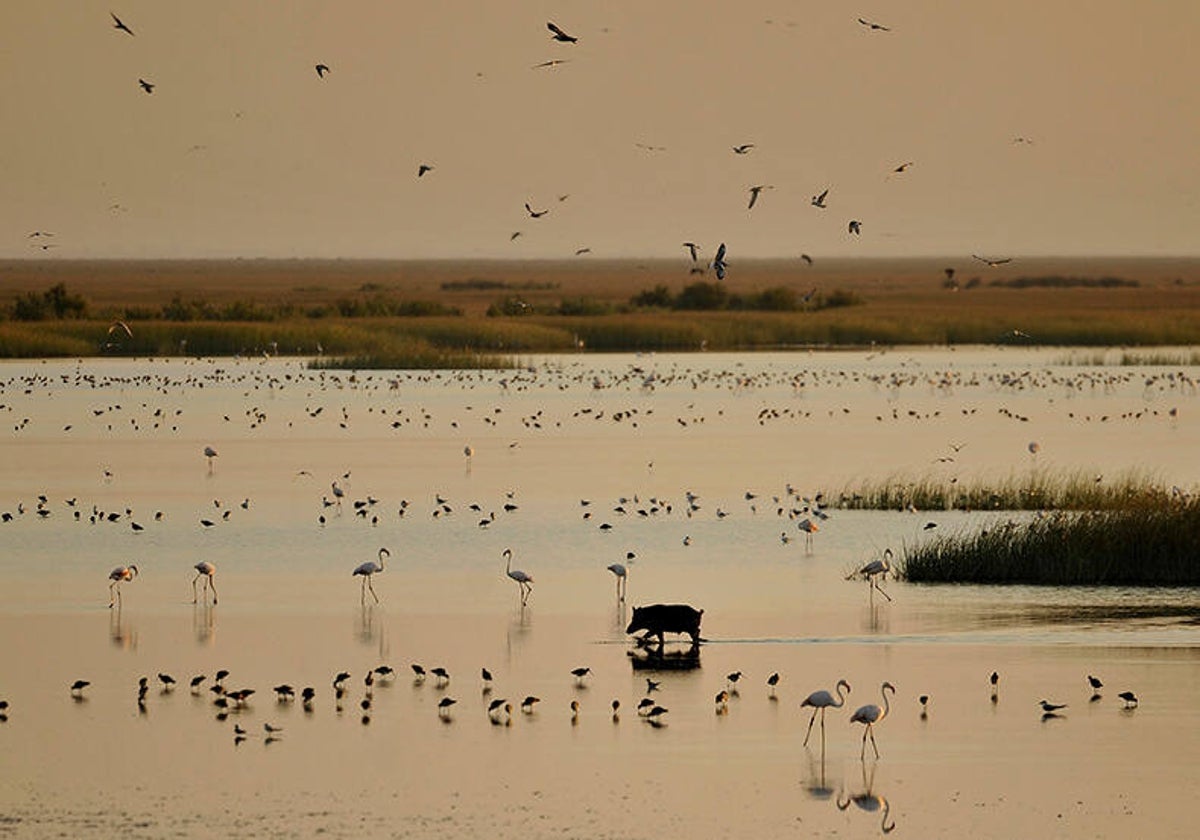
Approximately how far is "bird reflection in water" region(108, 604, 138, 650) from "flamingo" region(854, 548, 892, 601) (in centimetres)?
687

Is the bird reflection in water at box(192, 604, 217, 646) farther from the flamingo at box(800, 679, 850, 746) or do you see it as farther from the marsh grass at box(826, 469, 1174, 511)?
the marsh grass at box(826, 469, 1174, 511)

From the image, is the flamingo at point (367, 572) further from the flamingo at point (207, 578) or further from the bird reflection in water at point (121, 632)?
the bird reflection in water at point (121, 632)

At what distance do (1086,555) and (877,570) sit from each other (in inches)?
99.4

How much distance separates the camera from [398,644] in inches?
869

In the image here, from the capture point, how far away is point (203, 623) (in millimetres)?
23297

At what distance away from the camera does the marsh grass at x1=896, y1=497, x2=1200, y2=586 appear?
83.6 feet

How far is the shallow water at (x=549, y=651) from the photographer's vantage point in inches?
628

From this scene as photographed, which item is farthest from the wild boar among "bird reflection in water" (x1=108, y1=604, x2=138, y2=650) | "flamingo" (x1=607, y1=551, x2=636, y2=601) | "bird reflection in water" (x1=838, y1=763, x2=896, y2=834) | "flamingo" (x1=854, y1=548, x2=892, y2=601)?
"bird reflection in water" (x1=838, y1=763, x2=896, y2=834)

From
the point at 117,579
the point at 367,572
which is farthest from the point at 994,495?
the point at 117,579

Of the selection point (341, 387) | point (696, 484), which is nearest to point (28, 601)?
point (696, 484)

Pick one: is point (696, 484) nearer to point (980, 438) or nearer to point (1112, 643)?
point (980, 438)

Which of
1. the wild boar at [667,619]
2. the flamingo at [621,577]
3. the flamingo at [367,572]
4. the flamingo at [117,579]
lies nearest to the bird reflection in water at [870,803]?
the wild boar at [667,619]

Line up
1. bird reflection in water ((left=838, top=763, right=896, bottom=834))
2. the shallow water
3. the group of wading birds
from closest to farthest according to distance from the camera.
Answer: bird reflection in water ((left=838, top=763, right=896, bottom=834))
the shallow water
the group of wading birds

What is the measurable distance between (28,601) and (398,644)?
4.59m
